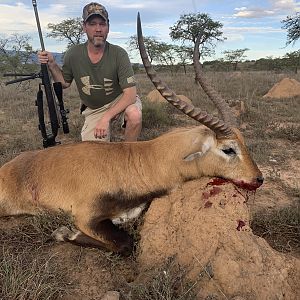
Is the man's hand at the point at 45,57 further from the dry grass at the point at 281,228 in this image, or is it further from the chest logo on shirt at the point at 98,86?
the dry grass at the point at 281,228

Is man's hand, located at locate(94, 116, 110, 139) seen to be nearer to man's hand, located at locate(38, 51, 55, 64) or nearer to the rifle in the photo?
the rifle

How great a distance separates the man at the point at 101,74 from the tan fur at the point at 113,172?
125 centimetres

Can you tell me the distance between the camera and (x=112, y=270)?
3.25 m

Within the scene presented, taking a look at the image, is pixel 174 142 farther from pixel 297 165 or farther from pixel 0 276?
pixel 297 165

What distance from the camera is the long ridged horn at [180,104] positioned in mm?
2873

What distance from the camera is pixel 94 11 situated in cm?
513

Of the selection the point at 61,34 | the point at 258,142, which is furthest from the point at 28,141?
the point at 61,34

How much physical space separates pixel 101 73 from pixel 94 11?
0.78 m

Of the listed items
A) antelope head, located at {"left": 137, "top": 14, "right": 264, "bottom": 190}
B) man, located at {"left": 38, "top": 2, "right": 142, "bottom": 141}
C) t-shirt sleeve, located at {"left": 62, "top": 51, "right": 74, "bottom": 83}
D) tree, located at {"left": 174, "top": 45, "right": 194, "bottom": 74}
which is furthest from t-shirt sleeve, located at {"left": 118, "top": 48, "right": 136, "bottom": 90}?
tree, located at {"left": 174, "top": 45, "right": 194, "bottom": 74}

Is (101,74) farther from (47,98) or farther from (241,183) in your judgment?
(241,183)

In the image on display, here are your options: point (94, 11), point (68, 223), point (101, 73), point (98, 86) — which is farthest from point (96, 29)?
point (68, 223)

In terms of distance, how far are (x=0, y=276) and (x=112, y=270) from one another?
84cm

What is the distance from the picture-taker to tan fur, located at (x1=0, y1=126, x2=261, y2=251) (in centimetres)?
350

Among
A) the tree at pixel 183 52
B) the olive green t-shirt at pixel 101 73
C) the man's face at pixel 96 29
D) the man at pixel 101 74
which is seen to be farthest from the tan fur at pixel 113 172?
the tree at pixel 183 52
